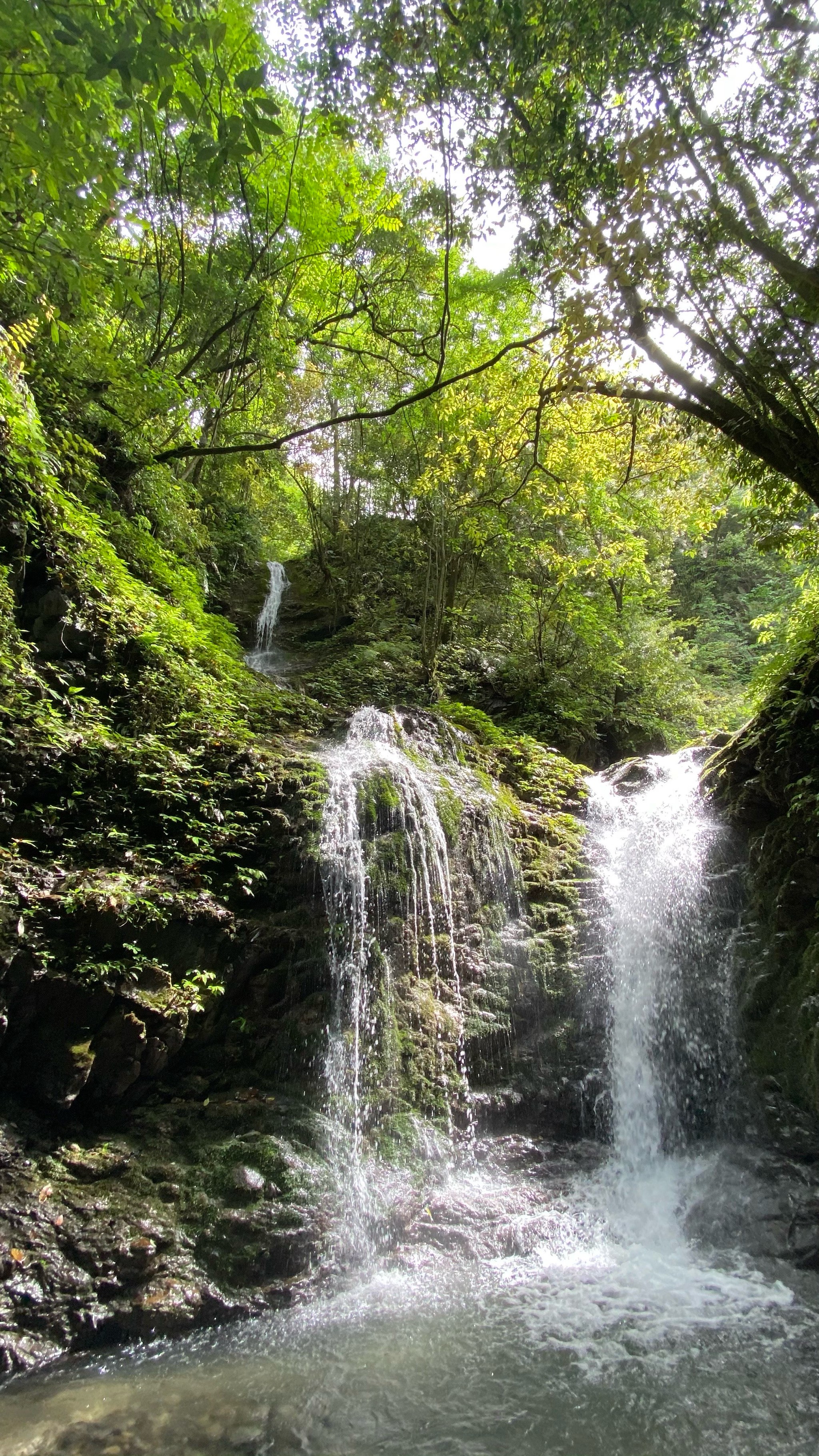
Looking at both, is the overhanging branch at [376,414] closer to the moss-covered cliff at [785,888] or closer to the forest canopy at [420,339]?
the forest canopy at [420,339]

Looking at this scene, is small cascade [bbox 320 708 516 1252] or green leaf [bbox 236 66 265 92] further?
small cascade [bbox 320 708 516 1252]

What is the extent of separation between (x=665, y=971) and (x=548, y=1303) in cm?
347

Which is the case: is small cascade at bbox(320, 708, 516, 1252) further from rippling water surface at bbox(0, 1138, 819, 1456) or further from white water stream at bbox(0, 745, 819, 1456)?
rippling water surface at bbox(0, 1138, 819, 1456)

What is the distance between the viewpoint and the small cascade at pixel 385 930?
5.95m

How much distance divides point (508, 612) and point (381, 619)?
286 centimetres

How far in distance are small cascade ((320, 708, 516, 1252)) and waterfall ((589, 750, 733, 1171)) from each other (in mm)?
1401

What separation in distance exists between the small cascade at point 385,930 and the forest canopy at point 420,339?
292 centimetres

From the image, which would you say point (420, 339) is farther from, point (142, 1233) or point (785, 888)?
point (142, 1233)

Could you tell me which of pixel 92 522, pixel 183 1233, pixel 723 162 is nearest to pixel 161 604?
pixel 92 522

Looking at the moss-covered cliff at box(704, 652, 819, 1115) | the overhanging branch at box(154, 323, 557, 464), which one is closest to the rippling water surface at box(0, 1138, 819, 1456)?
the moss-covered cliff at box(704, 652, 819, 1115)

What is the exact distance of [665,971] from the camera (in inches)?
289

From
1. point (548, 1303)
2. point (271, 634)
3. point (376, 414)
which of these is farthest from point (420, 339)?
point (548, 1303)

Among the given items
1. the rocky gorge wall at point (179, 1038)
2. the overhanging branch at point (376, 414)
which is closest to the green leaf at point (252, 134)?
the overhanging branch at point (376, 414)

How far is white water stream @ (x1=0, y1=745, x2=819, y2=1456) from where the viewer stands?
3.46 meters
